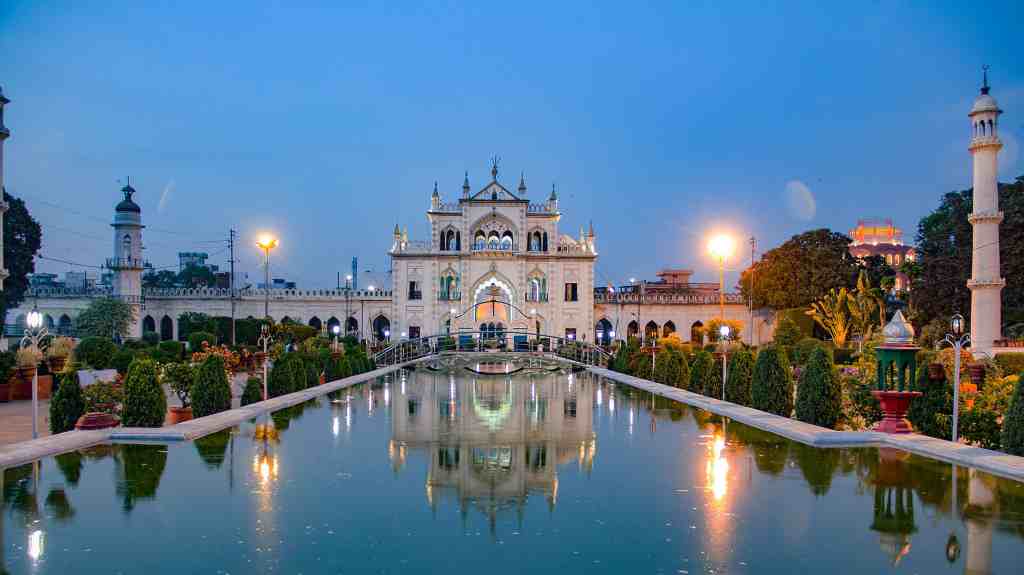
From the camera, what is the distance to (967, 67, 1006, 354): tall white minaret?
3225 cm

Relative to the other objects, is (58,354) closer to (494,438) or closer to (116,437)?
(116,437)

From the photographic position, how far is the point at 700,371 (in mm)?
20172

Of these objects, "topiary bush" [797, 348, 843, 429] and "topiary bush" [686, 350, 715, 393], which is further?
"topiary bush" [686, 350, 715, 393]

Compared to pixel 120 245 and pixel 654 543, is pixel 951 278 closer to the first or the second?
pixel 654 543

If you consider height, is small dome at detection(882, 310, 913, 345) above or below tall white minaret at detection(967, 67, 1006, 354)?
below

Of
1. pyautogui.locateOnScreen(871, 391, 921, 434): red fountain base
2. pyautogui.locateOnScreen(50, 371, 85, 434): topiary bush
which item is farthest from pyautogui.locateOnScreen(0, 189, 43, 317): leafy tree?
pyautogui.locateOnScreen(871, 391, 921, 434): red fountain base

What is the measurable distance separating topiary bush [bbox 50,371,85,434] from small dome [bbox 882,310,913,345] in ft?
39.7

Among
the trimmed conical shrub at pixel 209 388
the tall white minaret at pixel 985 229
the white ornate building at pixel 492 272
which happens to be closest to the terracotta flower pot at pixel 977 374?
the tall white minaret at pixel 985 229

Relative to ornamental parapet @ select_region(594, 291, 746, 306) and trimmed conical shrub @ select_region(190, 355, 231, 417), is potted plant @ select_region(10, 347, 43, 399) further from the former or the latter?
ornamental parapet @ select_region(594, 291, 746, 306)

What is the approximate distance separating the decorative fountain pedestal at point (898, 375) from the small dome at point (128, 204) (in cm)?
4720

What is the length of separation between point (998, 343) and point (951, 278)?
9214 millimetres

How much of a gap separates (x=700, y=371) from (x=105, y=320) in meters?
36.8

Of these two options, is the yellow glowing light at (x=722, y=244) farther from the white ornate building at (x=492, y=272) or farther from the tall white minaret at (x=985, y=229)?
the white ornate building at (x=492, y=272)

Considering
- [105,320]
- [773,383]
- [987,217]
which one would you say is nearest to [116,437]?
[773,383]
